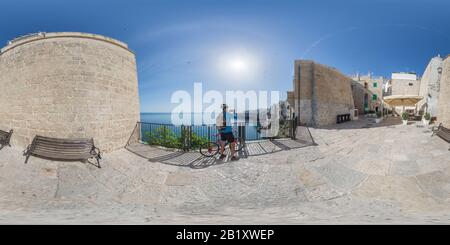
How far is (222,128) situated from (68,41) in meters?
4.73

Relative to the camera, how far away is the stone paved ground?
2529 mm

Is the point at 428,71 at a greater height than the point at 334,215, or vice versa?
the point at 428,71

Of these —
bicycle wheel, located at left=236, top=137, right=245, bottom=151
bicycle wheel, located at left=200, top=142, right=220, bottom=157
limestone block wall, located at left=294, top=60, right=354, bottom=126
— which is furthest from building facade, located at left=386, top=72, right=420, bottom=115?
bicycle wheel, located at left=200, top=142, right=220, bottom=157

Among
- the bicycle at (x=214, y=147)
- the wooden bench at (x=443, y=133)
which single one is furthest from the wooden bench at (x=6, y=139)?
the wooden bench at (x=443, y=133)

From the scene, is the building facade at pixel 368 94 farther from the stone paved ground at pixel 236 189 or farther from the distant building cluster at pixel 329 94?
the stone paved ground at pixel 236 189

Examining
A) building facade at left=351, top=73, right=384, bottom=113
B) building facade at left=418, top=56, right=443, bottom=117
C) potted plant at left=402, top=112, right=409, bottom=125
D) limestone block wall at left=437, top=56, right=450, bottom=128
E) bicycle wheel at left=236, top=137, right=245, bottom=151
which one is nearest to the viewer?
bicycle wheel at left=236, top=137, right=245, bottom=151

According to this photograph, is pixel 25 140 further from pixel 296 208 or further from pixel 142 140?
pixel 296 208

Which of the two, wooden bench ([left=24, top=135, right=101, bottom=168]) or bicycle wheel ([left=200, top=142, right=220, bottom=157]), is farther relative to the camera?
bicycle wheel ([left=200, top=142, right=220, bottom=157])

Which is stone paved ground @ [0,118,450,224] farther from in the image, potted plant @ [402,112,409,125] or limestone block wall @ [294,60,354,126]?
potted plant @ [402,112,409,125]

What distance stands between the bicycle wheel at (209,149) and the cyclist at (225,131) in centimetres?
29

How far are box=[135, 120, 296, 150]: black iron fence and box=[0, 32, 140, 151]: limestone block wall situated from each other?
0.76m
